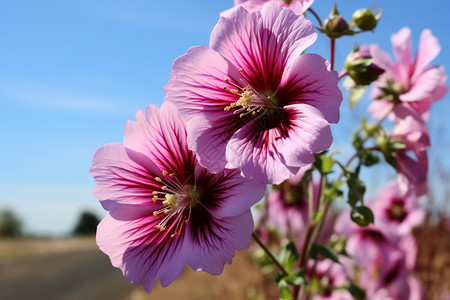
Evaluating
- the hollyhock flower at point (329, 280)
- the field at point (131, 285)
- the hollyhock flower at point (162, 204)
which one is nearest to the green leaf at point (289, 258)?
the hollyhock flower at point (162, 204)

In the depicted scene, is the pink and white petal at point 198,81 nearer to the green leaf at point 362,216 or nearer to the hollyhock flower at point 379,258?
the green leaf at point 362,216

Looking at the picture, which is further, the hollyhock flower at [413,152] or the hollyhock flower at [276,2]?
the hollyhock flower at [413,152]

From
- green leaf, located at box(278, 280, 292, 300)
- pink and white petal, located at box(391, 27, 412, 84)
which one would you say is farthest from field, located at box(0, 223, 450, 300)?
pink and white petal, located at box(391, 27, 412, 84)

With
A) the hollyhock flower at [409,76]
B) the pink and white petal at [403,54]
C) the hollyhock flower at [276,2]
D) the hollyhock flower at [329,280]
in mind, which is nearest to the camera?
the hollyhock flower at [276,2]

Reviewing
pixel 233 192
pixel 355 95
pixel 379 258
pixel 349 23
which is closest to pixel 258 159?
pixel 233 192

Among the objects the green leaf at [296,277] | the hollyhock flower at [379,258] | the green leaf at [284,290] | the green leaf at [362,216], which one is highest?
the green leaf at [362,216]

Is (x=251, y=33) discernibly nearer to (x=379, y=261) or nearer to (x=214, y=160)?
(x=214, y=160)
